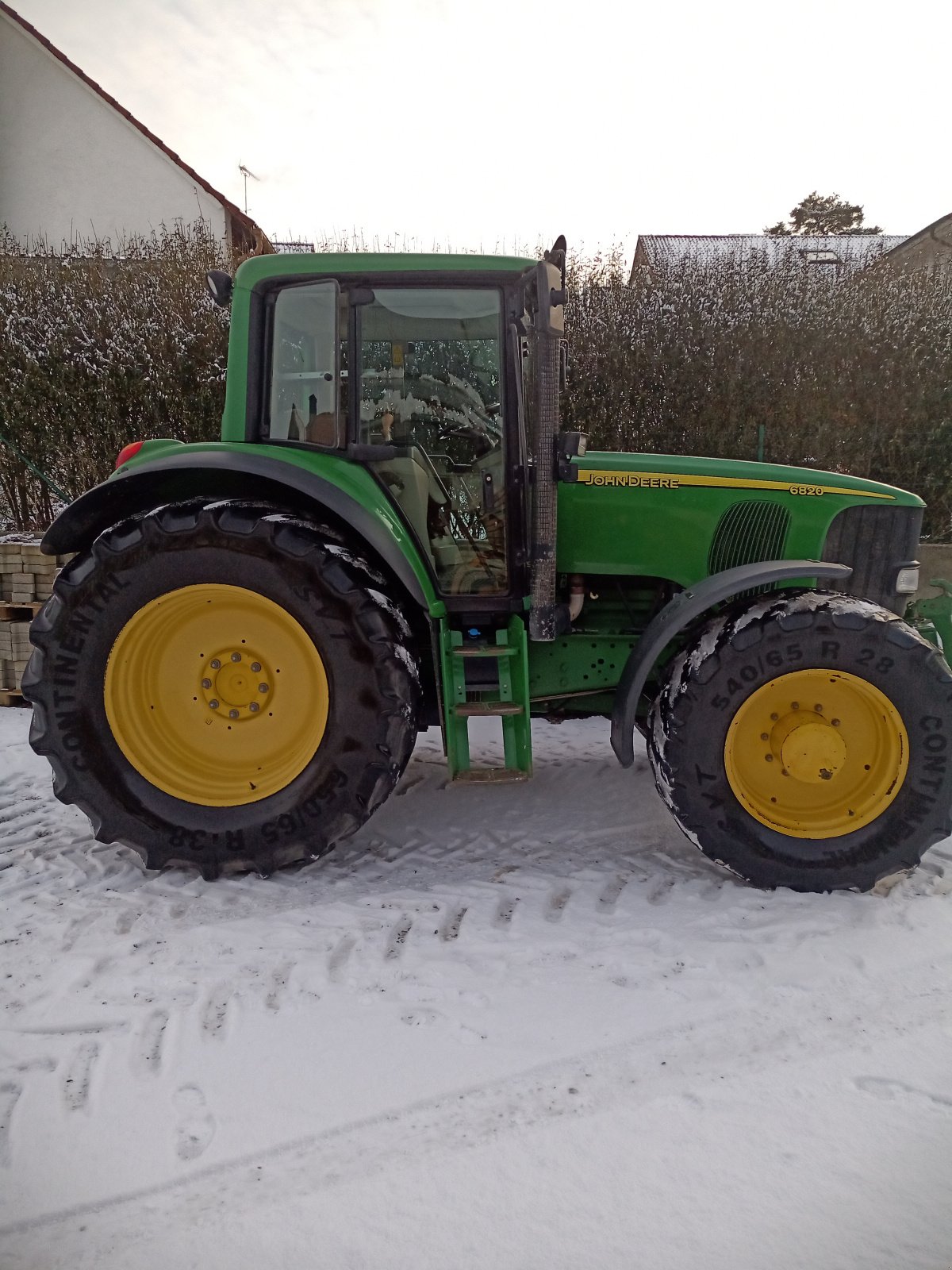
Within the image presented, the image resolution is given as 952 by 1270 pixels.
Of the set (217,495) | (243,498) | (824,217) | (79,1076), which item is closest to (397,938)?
(79,1076)

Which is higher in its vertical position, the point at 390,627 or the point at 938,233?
the point at 938,233

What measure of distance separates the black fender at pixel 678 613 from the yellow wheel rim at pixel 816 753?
1.09 feet

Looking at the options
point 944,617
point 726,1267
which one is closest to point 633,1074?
point 726,1267

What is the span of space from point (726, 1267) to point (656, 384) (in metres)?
6.36

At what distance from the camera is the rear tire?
8.42 feet

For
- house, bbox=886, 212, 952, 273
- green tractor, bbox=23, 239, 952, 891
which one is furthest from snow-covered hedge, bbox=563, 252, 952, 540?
house, bbox=886, 212, 952, 273

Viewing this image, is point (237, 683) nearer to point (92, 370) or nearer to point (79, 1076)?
point (79, 1076)

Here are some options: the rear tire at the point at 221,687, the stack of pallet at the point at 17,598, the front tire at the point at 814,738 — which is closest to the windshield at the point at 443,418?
the rear tire at the point at 221,687

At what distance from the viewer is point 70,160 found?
12.1 m

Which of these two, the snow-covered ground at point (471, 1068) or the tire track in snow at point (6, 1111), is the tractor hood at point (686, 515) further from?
the tire track in snow at point (6, 1111)

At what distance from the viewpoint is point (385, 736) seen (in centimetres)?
257

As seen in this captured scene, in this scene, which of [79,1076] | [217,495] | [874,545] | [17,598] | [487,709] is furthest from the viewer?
[17,598]

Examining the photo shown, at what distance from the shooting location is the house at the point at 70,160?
1204 centimetres

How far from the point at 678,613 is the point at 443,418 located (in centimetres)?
109
